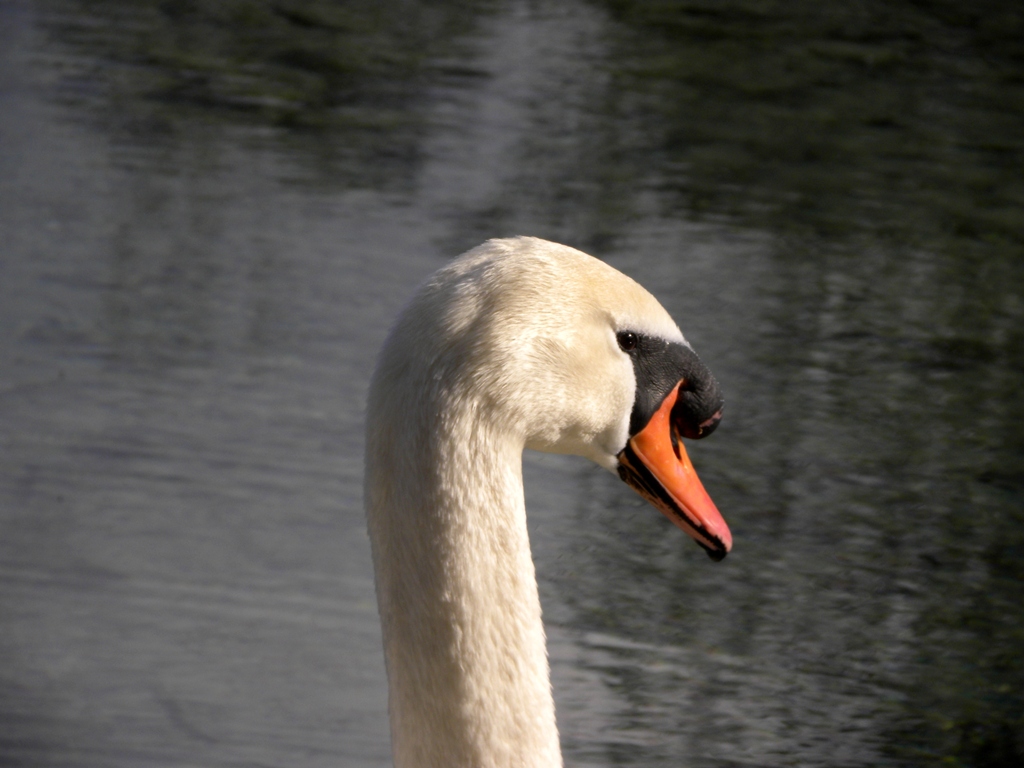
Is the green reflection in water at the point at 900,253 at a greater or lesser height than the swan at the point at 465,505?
lesser

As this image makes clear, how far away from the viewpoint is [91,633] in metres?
3.54

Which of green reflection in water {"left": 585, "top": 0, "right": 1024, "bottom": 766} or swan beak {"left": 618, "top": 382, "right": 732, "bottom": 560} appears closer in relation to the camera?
swan beak {"left": 618, "top": 382, "right": 732, "bottom": 560}

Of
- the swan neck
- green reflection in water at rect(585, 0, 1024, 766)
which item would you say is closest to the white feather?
the swan neck

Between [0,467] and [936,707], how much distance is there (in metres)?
2.56

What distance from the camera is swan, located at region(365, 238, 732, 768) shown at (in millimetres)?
1792

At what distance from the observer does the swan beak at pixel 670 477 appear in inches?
84.9

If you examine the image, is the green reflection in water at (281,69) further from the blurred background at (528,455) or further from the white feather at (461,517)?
the white feather at (461,517)

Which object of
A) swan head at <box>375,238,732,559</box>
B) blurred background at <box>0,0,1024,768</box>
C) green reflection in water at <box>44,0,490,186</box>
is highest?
swan head at <box>375,238,732,559</box>

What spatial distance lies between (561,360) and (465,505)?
24 centimetres

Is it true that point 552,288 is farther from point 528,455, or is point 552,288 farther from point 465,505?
point 528,455

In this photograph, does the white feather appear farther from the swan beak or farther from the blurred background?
the blurred background

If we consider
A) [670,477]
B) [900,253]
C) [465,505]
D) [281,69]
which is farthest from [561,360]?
[281,69]

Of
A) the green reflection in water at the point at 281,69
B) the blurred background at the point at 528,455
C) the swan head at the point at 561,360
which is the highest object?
the swan head at the point at 561,360

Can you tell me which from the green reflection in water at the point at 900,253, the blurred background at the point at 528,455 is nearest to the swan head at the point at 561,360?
the blurred background at the point at 528,455
